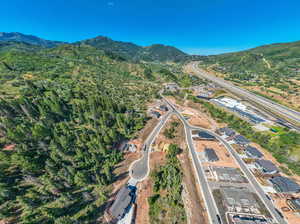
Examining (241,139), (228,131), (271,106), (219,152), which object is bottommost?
(219,152)

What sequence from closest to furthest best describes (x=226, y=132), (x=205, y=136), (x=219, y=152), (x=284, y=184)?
(x=284, y=184) < (x=219, y=152) < (x=205, y=136) < (x=226, y=132)

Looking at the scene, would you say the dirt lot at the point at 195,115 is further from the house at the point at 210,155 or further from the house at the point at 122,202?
the house at the point at 122,202

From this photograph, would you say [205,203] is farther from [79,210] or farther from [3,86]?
[3,86]

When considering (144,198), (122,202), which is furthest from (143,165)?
(122,202)

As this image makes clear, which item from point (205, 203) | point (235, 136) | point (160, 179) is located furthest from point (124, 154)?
point (235, 136)

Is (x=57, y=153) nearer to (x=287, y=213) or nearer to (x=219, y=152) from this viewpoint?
(x=219, y=152)

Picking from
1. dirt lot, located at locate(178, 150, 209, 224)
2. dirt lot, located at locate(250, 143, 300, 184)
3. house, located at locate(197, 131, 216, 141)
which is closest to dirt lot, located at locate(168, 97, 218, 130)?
house, located at locate(197, 131, 216, 141)

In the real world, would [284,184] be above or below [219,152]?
above
